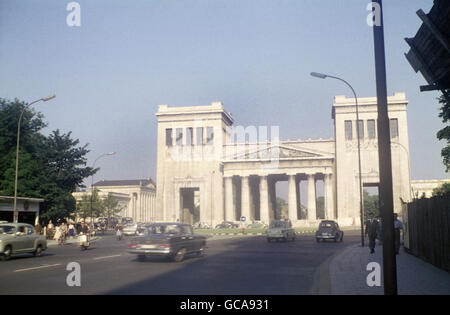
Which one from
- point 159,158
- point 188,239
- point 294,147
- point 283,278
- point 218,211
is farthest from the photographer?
point 159,158

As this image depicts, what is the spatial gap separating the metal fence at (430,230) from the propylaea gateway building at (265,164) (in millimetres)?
59545

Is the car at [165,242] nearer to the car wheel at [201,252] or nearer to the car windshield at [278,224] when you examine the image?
the car wheel at [201,252]

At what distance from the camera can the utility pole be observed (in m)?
6.62

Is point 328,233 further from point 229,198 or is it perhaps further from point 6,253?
point 229,198

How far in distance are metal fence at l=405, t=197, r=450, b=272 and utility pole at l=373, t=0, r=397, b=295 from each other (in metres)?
7.56

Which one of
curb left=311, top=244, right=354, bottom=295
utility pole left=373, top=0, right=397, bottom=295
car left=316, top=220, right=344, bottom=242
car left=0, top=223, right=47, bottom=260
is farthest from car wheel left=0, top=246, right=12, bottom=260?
car left=316, top=220, right=344, bottom=242

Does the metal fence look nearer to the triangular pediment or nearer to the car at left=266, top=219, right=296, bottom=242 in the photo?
the car at left=266, top=219, right=296, bottom=242

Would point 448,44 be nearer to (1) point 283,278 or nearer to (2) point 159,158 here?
(1) point 283,278

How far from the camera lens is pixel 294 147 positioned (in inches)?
3285

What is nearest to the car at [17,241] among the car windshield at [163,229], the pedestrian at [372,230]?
the car windshield at [163,229]

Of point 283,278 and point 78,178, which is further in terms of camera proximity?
point 78,178

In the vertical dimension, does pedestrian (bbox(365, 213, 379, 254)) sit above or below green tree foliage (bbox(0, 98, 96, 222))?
below

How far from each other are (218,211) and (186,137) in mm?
17228
